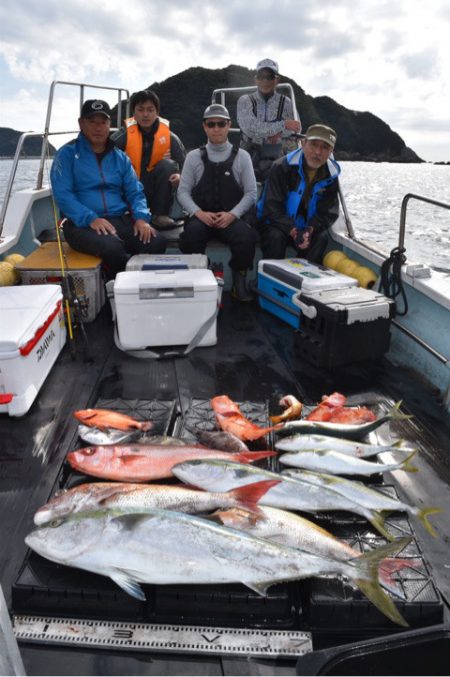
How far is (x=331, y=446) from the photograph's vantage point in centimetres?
273

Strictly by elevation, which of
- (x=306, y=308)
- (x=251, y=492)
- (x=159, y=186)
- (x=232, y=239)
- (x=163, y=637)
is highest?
(x=159, y=186)

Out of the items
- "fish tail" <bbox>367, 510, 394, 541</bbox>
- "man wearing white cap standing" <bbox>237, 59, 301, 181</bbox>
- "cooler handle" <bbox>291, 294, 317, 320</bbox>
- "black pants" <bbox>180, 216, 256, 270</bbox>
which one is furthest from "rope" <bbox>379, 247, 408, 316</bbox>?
"man wearing white cap standing" <bbox>237, 59, 301, 181</bbox>

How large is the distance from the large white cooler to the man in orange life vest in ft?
9.07

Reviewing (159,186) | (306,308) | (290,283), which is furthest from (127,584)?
(159,186)

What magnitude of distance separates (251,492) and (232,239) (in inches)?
143

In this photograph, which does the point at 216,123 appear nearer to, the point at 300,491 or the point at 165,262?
the point at 165,262

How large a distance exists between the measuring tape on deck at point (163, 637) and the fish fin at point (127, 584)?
0.50ft

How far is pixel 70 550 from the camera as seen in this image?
196 cm

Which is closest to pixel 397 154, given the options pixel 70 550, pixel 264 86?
pixel 264 86

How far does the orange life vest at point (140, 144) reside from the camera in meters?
6.17

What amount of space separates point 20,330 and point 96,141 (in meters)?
2.70

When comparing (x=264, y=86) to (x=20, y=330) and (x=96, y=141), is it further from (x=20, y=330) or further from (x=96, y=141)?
(x=20, y=330)

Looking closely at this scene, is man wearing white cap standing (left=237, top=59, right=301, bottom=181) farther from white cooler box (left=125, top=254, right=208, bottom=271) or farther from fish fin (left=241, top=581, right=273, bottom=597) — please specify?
fish fin (left=241, top=581, right=273, bottom=597)

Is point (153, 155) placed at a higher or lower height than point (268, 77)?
lower
